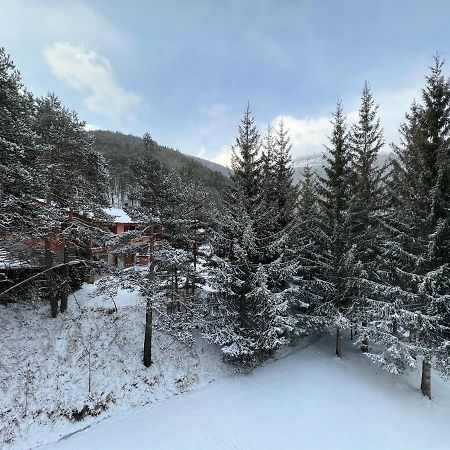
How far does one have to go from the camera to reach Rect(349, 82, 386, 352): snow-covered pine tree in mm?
14977

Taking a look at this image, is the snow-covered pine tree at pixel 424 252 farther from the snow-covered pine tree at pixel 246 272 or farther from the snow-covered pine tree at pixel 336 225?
the snow-covered pine tree at pixel 246 272

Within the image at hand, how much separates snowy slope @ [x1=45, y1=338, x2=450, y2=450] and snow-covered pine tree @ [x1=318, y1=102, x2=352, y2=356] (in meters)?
2.97

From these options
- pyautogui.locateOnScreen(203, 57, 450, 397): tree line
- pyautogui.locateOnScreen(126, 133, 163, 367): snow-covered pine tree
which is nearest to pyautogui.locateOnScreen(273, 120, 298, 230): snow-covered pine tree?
pyautogui.locateOnScreen(203, 57, 450, 397): tree line

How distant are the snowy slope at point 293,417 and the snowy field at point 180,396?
4cm

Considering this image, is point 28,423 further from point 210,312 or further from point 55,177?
point 55,177

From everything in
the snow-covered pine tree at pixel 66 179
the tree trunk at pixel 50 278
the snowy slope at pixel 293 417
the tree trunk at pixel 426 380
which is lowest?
the snowy slope at pixel 293 417

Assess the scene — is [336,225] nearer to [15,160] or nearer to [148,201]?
[148,201]

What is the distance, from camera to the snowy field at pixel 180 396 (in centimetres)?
1093

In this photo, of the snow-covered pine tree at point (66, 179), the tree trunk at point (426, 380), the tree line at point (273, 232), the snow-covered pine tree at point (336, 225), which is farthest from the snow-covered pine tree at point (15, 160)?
the tree trunk at point (426, 380)

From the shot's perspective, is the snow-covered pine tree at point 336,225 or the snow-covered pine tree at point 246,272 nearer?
the snow-covered pine tree at point 246,272

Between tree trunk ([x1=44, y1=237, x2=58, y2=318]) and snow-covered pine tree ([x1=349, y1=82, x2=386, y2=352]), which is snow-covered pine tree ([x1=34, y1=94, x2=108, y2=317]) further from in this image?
snow-covered pine tree ([x1=349, y1=82, x2=386, y2=352])

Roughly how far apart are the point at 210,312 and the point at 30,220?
30.7 feet

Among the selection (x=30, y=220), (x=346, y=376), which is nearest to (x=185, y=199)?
(x=30, y=220)

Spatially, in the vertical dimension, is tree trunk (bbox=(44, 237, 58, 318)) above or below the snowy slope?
above
